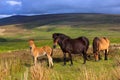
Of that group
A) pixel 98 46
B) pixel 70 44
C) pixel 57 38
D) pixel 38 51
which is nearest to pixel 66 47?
pixel 70 44

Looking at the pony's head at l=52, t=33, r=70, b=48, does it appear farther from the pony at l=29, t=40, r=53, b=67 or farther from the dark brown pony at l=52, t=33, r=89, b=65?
the pony at l=29, t=40, r=53, b=67

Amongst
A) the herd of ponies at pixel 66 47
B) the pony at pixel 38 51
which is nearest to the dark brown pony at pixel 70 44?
the herd of ponies at pixel 66 47

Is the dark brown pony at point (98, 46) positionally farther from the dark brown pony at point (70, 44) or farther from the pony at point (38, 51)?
the pony at point (38, 51)

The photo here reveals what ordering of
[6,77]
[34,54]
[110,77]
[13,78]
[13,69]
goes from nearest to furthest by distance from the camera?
[110,77] < [6,77] < [13,78] < [13,69] < [34,54]

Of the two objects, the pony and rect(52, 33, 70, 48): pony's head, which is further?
rect(52, 33, 70, 48): pony's head

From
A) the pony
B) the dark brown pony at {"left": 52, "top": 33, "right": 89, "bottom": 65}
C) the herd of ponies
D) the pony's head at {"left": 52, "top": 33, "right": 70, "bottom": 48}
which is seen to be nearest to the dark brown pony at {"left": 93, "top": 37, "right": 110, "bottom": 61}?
the herd of ponies

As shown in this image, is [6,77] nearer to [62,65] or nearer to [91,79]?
[91,79]

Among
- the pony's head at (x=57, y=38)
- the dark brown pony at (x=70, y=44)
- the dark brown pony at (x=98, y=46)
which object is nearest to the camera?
the pony's head at (x=57, y=38)

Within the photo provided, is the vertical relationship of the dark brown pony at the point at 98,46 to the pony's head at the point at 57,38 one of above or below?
below

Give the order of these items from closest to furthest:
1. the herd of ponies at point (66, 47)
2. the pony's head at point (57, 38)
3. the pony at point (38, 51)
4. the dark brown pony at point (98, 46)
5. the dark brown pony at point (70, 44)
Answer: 1. the pony at point (38, 51)
2. the herd of ponies at point (66, 47)
3. the pony's head at point (57, 38)
4. the dark brown pony at point (70, 44)
5. the dark brown pony at point (98, 46)

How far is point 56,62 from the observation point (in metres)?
22.4

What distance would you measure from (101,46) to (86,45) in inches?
73.4

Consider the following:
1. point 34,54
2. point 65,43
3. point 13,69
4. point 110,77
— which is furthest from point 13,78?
point 65,43

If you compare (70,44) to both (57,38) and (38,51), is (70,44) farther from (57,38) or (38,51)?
(38,51)
